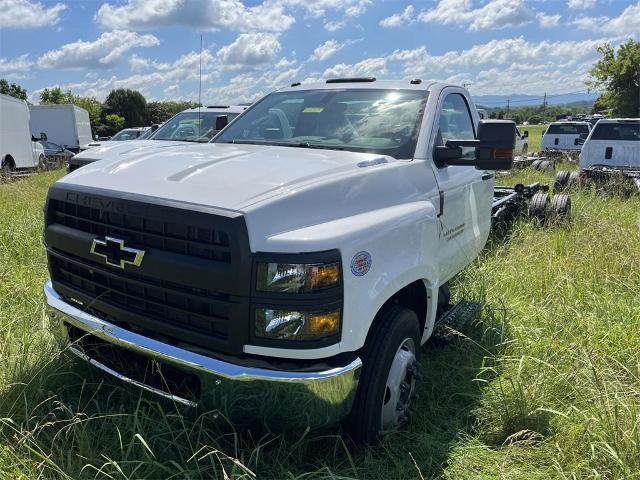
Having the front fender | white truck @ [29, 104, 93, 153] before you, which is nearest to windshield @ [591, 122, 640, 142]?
the front fender

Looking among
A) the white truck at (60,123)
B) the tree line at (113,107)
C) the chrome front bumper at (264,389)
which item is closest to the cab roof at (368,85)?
the chrome front bumper at (264,389)

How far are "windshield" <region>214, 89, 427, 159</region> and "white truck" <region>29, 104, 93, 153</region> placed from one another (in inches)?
1009

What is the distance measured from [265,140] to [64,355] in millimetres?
1856

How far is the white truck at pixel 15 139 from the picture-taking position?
662 inches

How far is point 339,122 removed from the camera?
146 inches

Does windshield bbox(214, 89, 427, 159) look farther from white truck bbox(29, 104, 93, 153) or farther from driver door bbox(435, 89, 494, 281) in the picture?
white truck bbox(29, 104, 93, 153)

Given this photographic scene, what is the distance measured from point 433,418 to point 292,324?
1.42 meters

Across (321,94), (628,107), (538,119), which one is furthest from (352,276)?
(538,119)

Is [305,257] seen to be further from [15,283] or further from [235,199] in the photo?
[15,283]

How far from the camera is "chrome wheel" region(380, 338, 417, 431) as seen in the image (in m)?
2.79

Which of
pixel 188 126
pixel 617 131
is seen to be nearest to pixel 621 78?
pixel 617 131

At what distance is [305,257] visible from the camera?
221 cm

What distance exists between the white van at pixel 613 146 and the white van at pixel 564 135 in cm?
825

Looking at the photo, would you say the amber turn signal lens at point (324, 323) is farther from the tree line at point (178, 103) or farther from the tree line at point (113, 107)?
the tree line at point (113, 107)
